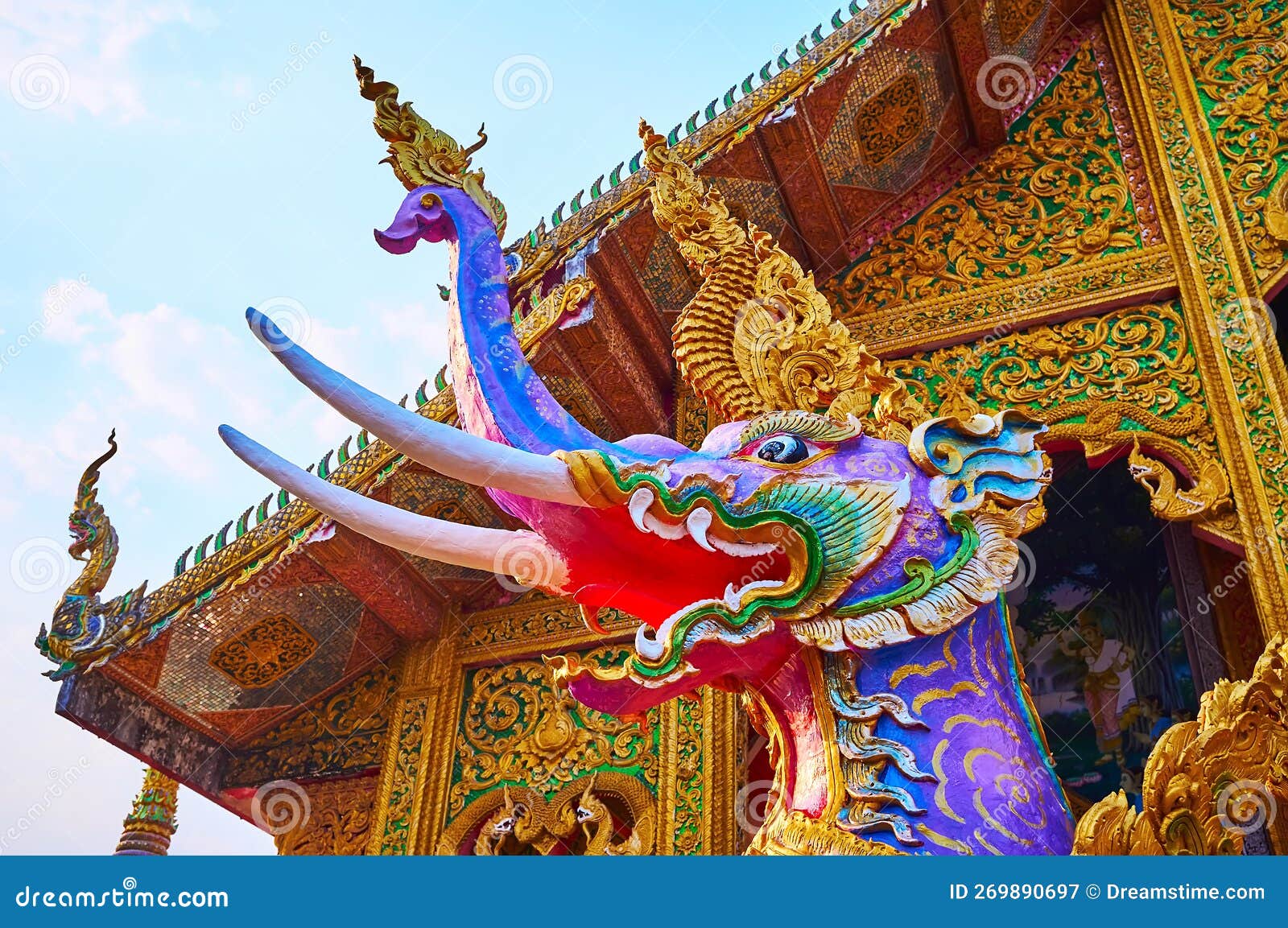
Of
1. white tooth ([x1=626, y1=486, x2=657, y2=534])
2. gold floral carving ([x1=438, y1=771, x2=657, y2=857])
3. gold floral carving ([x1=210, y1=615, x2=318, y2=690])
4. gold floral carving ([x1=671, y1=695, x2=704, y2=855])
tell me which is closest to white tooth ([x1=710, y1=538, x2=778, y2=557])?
white tooth ([x1=626, y1=486, x2=657, y2=534])

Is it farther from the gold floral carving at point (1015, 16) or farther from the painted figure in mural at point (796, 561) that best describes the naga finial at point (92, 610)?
the gold floral carving at point (1015, 16)

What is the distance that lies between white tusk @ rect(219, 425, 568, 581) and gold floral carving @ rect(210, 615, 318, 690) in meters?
1.77

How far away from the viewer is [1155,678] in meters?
3.91

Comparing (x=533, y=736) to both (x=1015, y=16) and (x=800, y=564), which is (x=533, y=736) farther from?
(x=1015, y=16)

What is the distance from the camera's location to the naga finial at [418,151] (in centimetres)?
262

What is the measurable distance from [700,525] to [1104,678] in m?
2.30

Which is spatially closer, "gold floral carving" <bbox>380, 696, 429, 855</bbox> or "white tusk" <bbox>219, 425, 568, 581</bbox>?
"white tusk" <bbox>219, 425, 568, 581</bbox>

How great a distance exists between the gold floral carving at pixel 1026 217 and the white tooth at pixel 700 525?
2225 mm

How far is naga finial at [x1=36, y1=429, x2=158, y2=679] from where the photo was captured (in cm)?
354

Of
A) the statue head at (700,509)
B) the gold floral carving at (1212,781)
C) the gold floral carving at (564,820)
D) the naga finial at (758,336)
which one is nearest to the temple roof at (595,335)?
the gold floral carving at (564,820)

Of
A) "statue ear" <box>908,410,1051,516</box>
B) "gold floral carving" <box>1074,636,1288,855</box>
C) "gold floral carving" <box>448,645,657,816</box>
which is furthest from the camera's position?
"gold floral carving" <box>448,645,657,816</box>

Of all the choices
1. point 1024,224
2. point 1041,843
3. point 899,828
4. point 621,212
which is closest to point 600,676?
point 899,828

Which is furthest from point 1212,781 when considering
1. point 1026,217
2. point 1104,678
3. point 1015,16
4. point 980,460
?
point 1015,16

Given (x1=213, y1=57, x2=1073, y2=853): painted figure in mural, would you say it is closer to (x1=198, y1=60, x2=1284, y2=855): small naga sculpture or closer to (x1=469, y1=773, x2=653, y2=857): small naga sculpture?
(x1=198, y1=60, x2=1284, y2=855): small naga sculpture
